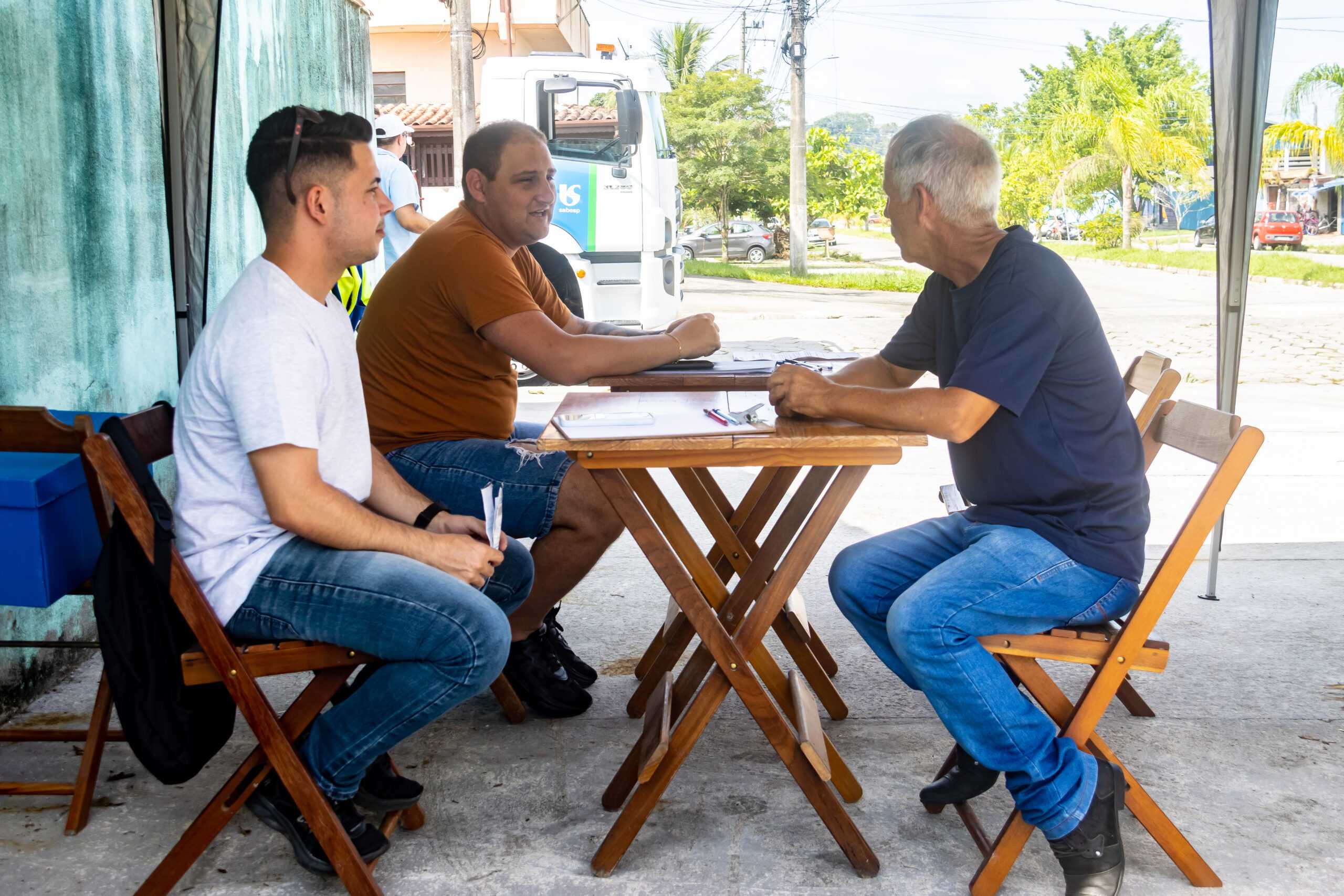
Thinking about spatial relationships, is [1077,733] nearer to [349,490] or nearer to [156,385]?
[349,490]

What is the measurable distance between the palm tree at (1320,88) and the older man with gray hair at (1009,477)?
1484 centimetres

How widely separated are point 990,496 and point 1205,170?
37869mm

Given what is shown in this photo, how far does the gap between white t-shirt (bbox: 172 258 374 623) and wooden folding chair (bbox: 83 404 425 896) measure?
0.09 m

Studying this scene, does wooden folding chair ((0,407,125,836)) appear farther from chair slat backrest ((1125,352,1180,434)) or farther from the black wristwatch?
chair slat backrest ((1125,352,1180,434))

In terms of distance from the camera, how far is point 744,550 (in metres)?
3.32

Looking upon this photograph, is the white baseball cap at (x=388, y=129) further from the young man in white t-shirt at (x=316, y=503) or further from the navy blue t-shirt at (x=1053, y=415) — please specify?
the navy blue t-shirt at (x=1053, y=415)

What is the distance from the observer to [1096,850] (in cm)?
231

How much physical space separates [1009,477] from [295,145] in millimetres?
1583

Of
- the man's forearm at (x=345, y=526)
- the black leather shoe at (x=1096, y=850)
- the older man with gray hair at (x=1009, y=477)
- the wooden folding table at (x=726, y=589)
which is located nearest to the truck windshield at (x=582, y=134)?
the wooden folding table at (x=726, y=589)

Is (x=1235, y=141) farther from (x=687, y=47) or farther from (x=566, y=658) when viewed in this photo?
(x=687, y=47)

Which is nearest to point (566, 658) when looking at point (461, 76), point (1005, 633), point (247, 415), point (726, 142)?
point (1005, 633)

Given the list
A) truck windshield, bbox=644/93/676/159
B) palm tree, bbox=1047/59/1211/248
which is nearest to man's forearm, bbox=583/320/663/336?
truck windshield, bbox=644/93/676/159

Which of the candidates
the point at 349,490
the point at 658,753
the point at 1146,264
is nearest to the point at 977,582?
the point at 658,753

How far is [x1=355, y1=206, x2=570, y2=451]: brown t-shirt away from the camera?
3.18m
